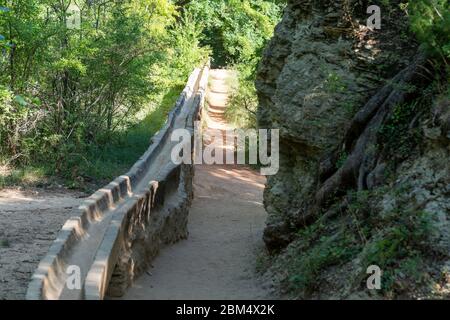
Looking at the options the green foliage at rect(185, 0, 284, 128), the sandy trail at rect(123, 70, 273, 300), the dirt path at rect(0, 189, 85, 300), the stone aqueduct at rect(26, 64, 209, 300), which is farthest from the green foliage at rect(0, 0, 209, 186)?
the green foliage at rect(185, 0, 284, 128)

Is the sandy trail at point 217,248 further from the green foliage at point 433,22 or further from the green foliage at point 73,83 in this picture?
the green foliage at point 433,22

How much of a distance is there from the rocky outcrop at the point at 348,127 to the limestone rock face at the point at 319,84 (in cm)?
1

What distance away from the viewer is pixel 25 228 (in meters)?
11.7

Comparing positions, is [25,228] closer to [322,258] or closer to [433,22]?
[322,258]

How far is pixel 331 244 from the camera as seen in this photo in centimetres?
788

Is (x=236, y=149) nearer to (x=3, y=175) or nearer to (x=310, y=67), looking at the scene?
(x=3, y=175)

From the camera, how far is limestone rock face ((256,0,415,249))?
9828mm

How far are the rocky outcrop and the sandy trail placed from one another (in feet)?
2.71

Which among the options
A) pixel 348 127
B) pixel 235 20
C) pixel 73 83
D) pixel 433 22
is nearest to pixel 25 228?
pixel 348 127

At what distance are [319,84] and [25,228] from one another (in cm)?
527

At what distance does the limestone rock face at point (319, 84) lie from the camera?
387 inches

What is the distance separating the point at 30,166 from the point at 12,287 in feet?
25.0
